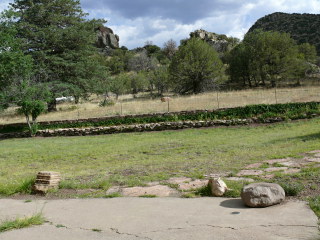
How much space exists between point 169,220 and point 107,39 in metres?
99.6

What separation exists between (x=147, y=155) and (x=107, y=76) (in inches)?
977

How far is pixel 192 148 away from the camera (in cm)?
1265

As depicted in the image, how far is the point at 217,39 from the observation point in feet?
295

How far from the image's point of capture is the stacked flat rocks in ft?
23.6

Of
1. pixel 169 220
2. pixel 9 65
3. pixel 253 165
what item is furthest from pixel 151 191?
pixel 9 65

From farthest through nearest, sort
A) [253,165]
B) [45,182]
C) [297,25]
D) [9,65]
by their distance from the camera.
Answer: [297,25], [9,65], [253,165], [45,182]

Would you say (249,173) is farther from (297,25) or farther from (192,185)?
(297,25)

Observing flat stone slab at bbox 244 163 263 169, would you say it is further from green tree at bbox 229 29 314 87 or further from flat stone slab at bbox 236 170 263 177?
green tree at bbox 229 29 314 87

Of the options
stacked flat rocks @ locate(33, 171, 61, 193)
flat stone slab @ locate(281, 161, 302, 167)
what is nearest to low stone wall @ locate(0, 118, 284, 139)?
flat stone slab @ locate(281, 161, 302, 167)

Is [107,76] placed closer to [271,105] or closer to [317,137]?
[271,105]

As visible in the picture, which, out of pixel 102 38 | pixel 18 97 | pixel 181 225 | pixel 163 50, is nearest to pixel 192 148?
pixel 181 225

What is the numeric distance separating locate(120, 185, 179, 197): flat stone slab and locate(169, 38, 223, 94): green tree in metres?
30.8

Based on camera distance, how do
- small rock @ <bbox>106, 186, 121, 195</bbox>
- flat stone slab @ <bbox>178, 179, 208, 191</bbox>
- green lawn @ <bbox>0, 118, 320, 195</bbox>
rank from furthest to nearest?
1. green lawn @ <bbox>0, 118, 320, 195</bbox>
2. small rock @ <bbox>106, 186, 121, 195</bbox>
3. flat stone slab @ <bbox>178, 179, 208, 191</bbox>

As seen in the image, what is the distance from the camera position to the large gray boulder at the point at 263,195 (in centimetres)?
499
